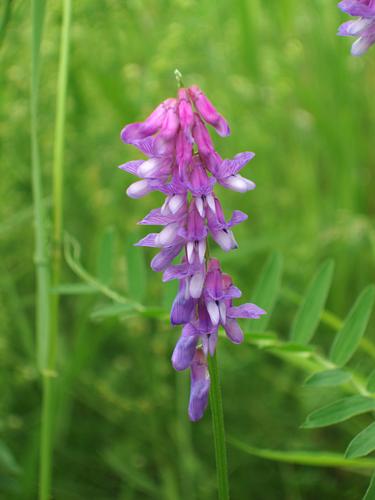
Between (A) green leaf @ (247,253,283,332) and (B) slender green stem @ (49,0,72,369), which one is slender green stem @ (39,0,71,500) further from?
(A) green leaf @ (247,253,283,332)

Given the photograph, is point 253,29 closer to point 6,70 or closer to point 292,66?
point 292,66

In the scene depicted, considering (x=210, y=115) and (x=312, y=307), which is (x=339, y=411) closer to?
(x=312, y=307)

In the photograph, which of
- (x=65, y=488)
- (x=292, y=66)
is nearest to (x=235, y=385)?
(x=65, y=488)

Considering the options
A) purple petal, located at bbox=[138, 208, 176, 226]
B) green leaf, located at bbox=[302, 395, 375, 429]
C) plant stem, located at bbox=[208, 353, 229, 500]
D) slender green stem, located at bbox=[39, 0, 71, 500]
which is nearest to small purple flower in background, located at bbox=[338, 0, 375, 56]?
purple petal, located at bbox=[138, 208, 176, 226]

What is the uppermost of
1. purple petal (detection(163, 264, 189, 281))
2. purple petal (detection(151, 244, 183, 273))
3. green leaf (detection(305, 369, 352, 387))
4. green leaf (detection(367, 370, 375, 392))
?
purple petal (detection(151, 244, 183, 273))

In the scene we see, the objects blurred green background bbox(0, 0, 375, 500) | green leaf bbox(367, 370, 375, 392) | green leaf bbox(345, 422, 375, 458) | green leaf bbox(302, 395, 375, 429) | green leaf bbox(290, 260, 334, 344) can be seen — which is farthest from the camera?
blurred green background bbox(0, 0, 375, 500)

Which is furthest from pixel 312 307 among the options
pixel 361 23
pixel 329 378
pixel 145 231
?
pixel 145 231

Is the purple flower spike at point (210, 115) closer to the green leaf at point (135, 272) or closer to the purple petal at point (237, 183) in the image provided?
the purple petal at point (237, 183)
